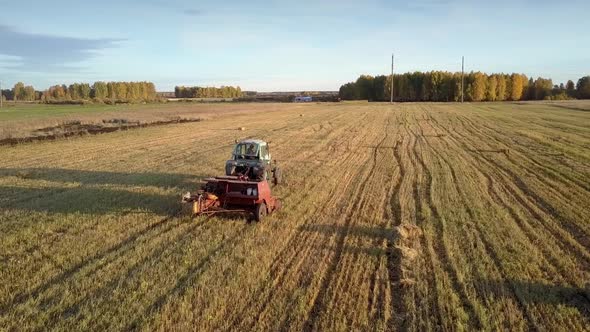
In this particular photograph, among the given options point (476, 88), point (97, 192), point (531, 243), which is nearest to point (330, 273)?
point (531, 243)

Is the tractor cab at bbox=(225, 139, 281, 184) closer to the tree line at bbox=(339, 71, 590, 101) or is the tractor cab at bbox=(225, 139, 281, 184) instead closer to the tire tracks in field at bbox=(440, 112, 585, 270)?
the tire tracks in field at bbox=(440, 112, 585, 270)

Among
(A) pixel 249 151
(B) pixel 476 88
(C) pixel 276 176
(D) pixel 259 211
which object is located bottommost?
(D) pixel 259 211

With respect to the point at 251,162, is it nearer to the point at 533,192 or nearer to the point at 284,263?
the point at 284,263

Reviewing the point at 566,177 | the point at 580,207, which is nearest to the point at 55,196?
the point at 580,207

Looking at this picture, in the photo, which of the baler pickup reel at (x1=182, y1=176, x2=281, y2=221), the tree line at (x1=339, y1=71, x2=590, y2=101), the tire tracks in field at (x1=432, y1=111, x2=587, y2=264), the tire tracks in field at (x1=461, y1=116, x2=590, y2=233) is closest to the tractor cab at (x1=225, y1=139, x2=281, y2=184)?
the baler pickup reel at (x1=182, y1=176, x2=281, y2=221)

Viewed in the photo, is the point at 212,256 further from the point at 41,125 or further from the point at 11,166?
the point at 41,125
